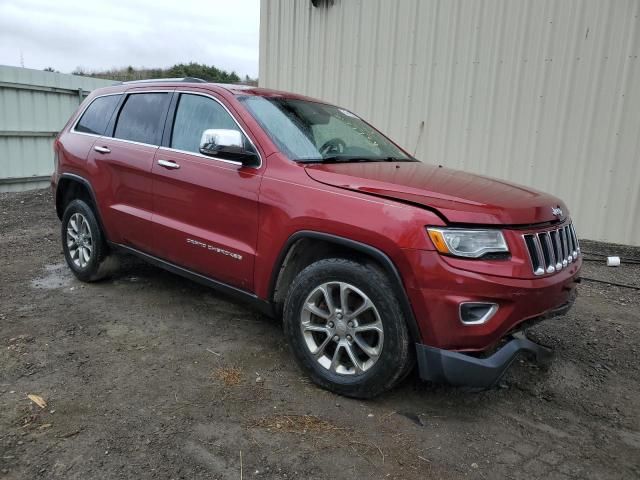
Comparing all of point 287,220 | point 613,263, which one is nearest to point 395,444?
point 287,220

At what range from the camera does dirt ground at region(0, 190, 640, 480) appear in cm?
246

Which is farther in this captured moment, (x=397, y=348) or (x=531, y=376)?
(x=531, y=376)

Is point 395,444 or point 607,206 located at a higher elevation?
point 607,206

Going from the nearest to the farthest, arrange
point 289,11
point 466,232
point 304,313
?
point 466,232
point 304,313
point 289,11

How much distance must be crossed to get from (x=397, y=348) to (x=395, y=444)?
1.58 feet

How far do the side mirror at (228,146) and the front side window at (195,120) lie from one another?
10.9 inches

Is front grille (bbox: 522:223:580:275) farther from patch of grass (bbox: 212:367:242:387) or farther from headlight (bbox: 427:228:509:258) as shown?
patch of grass (bbox: 212:367:242:387)

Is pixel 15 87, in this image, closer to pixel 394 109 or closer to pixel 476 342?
pixel 394 109

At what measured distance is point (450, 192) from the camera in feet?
9.30

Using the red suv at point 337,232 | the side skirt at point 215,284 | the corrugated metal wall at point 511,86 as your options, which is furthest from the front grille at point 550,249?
the corrugated metal wall at point 511,86

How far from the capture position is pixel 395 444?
263 centimetres

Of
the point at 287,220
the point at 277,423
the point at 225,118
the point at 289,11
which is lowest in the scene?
the point at 277,423

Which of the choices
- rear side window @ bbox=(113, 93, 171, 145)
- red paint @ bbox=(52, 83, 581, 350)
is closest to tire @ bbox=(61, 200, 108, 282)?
red paint @ bbox=(52, 83, 581, 350)

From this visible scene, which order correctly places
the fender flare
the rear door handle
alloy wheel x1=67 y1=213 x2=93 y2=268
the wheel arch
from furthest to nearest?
alloy wheel x1=67 y1=213 x2=93 y2=268
the wheel arch
the rear door handle
the fender flare
